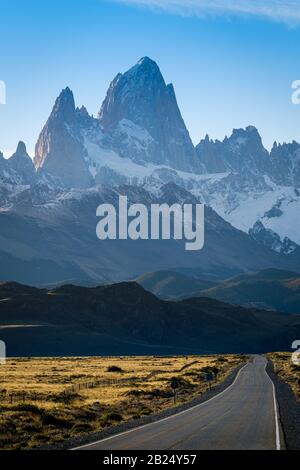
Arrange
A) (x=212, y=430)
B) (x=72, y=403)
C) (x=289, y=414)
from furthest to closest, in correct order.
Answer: (x=72, y=403), (x=289, y=414), (x=212, y=430)

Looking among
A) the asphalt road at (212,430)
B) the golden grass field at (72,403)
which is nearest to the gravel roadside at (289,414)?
the asphalt road at (212,430)

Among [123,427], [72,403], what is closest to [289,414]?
[123,427]

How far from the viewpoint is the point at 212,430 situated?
147 ft

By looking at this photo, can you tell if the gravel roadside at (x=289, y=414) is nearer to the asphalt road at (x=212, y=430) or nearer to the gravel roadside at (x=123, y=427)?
the asphalt road at (x=212, y=430)

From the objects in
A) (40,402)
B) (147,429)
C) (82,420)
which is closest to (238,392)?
(40,402)

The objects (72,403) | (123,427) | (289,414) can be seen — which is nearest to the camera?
(123,427)

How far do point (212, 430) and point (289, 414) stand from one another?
12.5 m

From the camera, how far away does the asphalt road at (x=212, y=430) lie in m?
38.2

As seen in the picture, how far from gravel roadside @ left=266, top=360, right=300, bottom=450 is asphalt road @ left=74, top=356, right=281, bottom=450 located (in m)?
0.56

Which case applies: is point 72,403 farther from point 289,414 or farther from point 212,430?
point 212,430
